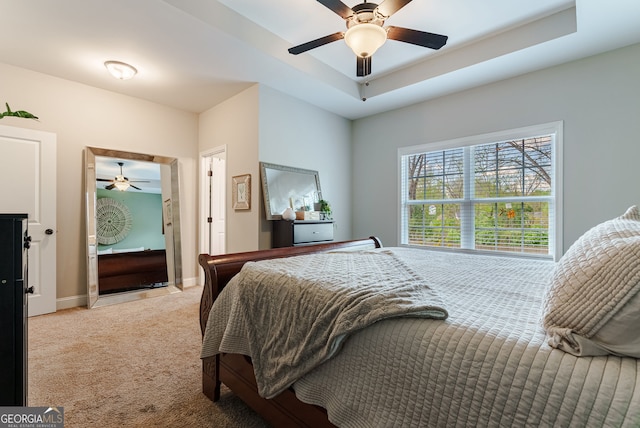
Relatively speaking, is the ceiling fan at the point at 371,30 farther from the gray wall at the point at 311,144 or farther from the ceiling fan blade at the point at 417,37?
the gray wall at the point at 311,144

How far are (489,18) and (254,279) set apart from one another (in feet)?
10.1

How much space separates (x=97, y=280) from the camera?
349cm

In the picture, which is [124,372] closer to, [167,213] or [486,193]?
[167,213]

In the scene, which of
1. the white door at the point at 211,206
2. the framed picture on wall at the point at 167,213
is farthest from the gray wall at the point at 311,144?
the framed picture on wall at the point at 167,213

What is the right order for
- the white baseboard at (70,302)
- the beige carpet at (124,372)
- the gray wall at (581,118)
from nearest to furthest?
the beige carpet at (124,372)
the gray wall at (581,118)
the white baseboard at (70,302)

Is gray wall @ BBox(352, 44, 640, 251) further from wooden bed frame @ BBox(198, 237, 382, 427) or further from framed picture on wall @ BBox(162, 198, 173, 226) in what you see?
framed picture on wall @ BBox(162, 198, 173, 226)

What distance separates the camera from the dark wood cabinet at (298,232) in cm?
335

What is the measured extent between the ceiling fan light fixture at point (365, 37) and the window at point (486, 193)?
208cm

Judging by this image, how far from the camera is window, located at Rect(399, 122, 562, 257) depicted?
318cm

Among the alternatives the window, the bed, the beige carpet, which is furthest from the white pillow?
the window

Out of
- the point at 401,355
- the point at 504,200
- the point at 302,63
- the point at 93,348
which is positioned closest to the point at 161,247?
the point at 93,348

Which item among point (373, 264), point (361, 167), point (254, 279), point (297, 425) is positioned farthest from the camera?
point (361, 167)

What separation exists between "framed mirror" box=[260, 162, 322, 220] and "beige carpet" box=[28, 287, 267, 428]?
149 cm

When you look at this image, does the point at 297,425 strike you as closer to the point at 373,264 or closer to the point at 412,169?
the point at 373,264
